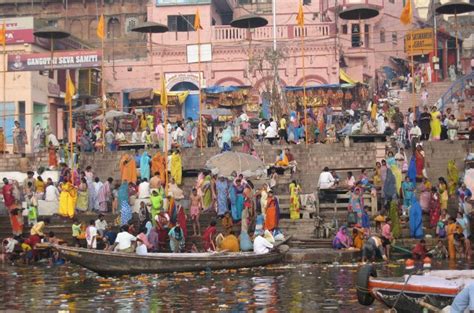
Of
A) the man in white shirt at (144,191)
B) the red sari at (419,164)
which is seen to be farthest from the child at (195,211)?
the red sari at (419,164)

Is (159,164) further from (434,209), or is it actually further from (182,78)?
(182,78)

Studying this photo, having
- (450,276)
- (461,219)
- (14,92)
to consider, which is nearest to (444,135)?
(461,219)

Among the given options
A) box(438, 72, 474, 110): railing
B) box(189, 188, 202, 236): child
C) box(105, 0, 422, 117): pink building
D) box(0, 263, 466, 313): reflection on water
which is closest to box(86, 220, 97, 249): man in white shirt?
box(0, 263, 466, 313): reflection on water

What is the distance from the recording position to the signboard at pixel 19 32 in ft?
126

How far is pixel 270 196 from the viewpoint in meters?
23.0

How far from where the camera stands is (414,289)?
13203 millimetres

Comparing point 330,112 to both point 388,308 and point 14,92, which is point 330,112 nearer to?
point 14,92

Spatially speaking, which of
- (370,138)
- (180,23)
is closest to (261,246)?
(370,138)

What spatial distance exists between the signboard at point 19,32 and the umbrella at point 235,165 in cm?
1549

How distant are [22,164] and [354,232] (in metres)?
12.0

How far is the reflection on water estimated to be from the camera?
1552cm

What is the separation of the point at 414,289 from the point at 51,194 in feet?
47.8

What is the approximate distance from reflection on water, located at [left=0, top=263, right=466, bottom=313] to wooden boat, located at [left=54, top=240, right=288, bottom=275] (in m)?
0.17

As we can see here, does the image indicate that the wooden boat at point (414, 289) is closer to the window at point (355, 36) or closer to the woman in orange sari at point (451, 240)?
the woman in orange sari at point (451, 240)
